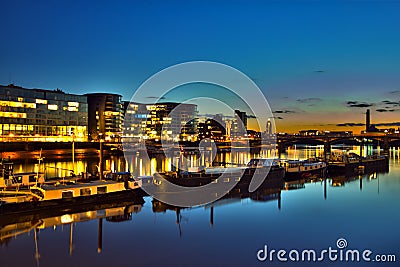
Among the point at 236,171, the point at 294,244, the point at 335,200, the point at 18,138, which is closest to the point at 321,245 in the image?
the point at 294,244

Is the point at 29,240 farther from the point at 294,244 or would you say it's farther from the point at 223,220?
the point at 294,244

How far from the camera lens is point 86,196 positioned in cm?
1866

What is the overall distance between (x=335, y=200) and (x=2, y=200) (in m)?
19.1

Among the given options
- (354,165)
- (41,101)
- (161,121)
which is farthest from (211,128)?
(354,165)

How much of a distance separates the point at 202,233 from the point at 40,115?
7024cm

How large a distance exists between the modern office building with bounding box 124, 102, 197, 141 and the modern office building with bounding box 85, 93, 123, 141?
38.6ft

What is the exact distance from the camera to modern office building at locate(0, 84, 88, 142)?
70312mm

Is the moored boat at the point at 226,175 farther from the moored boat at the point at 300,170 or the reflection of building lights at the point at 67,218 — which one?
the reflection of building lights at the point at 67,218

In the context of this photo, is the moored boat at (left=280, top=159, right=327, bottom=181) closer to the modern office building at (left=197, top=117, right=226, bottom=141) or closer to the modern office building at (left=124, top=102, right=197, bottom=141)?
the modern office building at (left=124, top=102, right=197, bottom=141)

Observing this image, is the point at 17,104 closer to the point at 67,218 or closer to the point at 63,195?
the point at 63,195

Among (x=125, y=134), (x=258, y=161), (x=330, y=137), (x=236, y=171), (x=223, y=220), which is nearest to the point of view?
(x=223, y=220)

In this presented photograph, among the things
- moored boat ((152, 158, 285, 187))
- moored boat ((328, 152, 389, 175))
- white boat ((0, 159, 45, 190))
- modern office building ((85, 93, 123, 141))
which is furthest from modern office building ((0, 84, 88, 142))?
white boat ((0, 159, 45, 190))

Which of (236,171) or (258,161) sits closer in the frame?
(236,171)

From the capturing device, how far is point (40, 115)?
7675 cm
